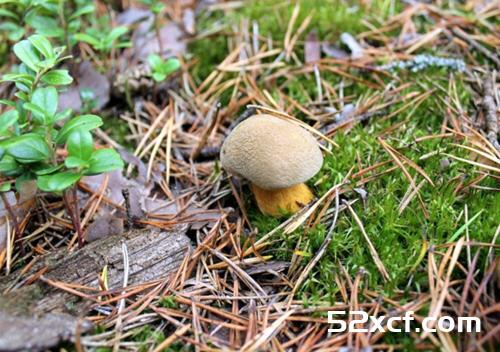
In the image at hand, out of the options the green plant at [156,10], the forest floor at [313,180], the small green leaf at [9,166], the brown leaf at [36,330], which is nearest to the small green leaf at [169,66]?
the forest floor at [313,180]

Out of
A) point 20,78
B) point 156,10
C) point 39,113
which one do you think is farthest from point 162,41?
point 39,113

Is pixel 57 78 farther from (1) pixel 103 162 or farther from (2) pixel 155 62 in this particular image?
(2) pixel 155 62

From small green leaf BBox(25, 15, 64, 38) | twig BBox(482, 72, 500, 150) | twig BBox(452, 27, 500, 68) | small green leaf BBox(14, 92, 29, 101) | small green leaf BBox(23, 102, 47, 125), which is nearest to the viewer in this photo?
small green leaf BBox(23, 102, 47, 125)

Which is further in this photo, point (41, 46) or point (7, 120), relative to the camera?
point (41, 46)

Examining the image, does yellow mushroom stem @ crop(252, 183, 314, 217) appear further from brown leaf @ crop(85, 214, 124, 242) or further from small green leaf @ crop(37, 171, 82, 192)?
small green leaf @ crop(37, 171, 82, 192)

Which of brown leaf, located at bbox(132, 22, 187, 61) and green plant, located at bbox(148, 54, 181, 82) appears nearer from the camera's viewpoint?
green plant, located at bbox(148, 54, 181, 82)

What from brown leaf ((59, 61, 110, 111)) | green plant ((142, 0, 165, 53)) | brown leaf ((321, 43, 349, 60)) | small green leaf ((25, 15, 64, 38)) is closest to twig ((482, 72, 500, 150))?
brown leaf ((321, 43, 349, 60))
